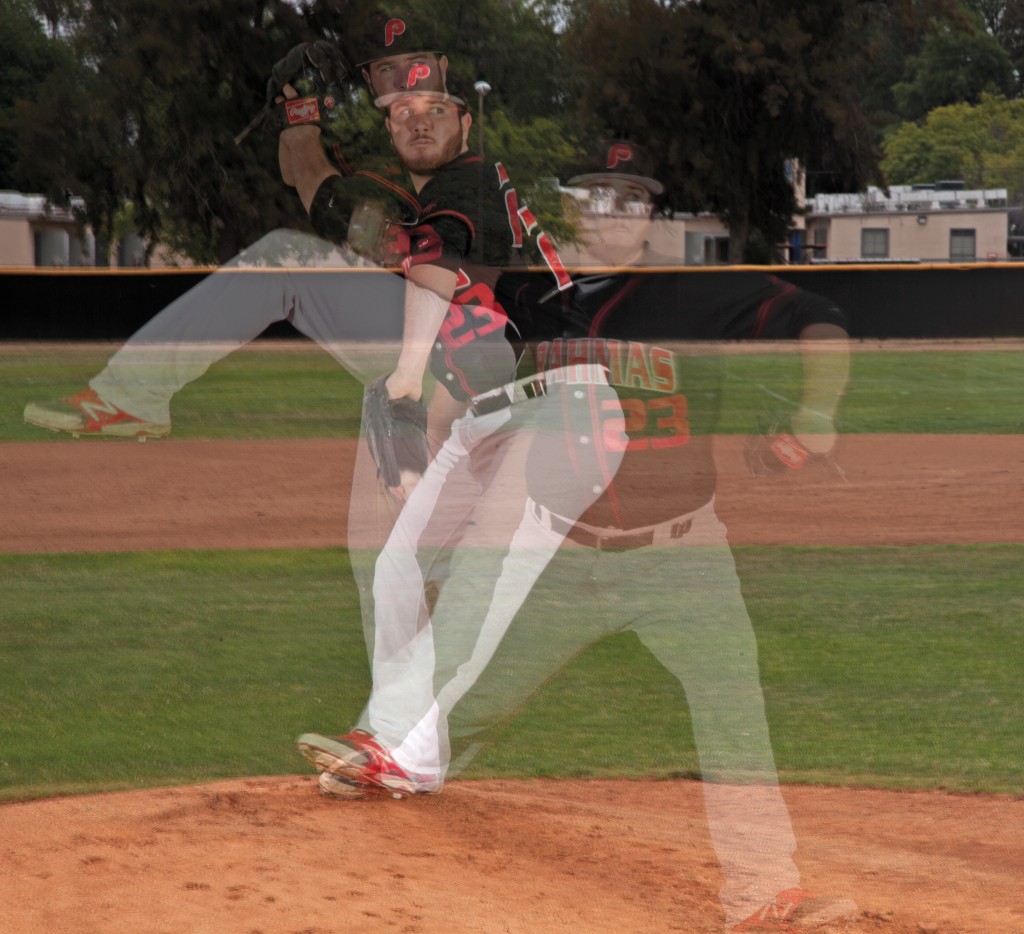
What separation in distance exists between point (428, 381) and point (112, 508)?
234 inches

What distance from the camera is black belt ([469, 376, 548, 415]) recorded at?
2541 millimetres

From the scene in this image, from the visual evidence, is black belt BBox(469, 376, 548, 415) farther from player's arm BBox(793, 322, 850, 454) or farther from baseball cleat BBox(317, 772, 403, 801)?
baseball cleat BBox(317, 772, 403, 801)

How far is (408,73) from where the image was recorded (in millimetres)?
2711

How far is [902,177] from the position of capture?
3438 centimetres

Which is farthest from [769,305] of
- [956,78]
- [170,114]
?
[956,78]

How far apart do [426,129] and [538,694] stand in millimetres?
2441

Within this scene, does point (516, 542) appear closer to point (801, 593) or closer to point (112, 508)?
point (801, 593)

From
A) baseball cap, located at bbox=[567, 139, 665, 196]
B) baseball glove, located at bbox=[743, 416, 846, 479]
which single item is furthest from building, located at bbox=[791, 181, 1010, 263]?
baseball cap, located at bbox=[567, 139, 665, 196]

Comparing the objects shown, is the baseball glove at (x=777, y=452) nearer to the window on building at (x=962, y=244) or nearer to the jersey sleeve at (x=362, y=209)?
the jersey sleeve at (x=362, y=209)

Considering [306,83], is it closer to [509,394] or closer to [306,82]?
[306,82]

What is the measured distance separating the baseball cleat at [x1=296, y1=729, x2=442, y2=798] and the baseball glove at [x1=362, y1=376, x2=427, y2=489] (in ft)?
1.96

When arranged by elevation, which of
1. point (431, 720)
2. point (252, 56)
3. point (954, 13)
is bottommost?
point (431, 720)

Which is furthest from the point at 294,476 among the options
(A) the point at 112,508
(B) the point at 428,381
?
(B) the point at 428,381

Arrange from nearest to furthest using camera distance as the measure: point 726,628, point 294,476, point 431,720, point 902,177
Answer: point 726,628, point 431,720, point 294,476, point 902,177
